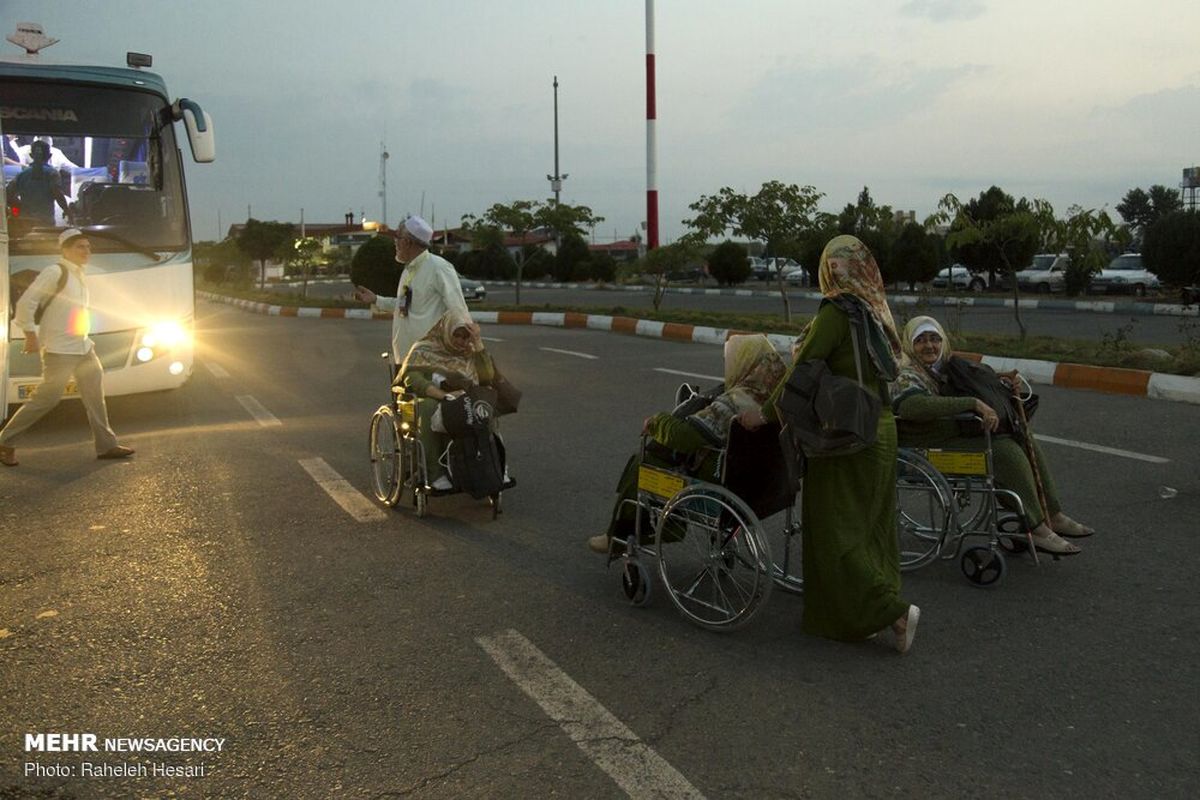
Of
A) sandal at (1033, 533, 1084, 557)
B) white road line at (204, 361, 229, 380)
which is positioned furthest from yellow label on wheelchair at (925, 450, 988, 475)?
white road line at (204, 361, 229, 380)

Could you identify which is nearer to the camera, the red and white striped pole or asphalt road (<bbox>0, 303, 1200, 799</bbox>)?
asphalt road (<bbox>0, 303, 1200, 799</bbox>)

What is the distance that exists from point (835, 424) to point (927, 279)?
33508mm

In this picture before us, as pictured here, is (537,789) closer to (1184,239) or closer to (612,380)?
(612,380)

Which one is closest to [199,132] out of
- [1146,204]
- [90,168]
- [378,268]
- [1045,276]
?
[90,168]

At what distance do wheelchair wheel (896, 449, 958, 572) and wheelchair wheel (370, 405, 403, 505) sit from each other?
277 cm

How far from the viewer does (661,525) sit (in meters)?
4.32

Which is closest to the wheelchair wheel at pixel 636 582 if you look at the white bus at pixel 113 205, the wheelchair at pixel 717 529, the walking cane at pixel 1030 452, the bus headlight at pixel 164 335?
the wheelchair at pixel 717 529

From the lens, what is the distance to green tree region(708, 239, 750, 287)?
137ft

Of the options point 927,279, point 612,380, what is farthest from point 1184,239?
point 612,380

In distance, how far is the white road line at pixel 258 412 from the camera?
9.41 m

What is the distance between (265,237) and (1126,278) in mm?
28891

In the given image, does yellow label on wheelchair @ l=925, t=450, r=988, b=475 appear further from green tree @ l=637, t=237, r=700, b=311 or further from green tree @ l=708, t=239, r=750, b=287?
green tree @ l=708, t=239, r=750, b=287

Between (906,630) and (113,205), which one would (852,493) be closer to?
(906,630)

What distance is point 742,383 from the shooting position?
4.35 meters
